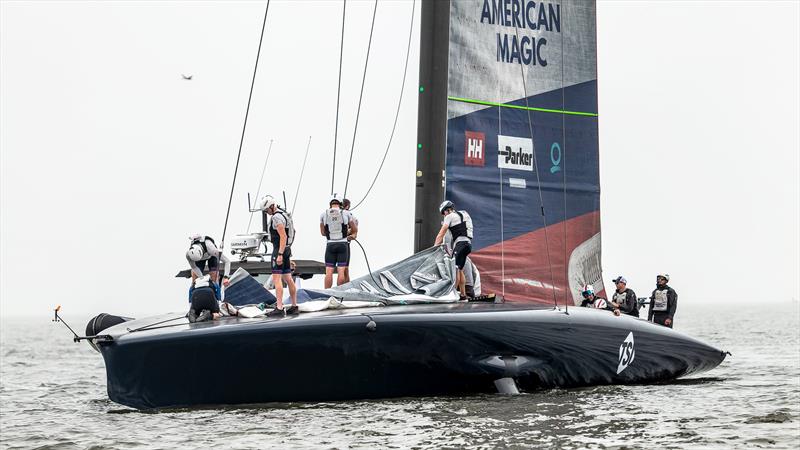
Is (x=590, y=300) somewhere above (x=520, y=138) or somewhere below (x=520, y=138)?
below

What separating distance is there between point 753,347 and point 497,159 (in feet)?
45.4

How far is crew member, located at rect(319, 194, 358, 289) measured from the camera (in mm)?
12812

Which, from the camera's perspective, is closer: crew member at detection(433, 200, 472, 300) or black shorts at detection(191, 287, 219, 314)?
black shorts at detection(191, 287, 219, 314)

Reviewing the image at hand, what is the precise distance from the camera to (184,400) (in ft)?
32.8

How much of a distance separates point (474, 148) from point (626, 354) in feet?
10.3

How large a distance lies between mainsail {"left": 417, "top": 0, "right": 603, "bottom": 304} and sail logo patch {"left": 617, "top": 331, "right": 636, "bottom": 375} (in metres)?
1.81

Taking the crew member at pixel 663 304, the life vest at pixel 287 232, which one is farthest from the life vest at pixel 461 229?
the crew member at pixel 663 304

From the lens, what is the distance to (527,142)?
46.0ft

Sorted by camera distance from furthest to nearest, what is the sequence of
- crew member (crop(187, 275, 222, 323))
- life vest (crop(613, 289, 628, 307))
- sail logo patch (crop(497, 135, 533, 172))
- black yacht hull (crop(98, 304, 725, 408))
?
life vest (crop(613, 289, 628, 307)), sail logo patch (crop(497, 135, 533, 172)), crew member (crop(187, 275, 222, 323)), black yacht hull (crop(98, 304, 725, 408))

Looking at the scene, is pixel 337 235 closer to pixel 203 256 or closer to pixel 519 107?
pixel 203 256

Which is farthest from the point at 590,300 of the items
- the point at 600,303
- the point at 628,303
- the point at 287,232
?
the point at 287,232

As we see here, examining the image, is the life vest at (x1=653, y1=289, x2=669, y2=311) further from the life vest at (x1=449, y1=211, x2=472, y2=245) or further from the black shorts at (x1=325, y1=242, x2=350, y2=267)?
the black shorts at (x1=325, y1=242, x2=350, y2=267)

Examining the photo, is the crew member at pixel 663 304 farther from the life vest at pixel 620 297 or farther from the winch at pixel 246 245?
the winch at pixel 246 245

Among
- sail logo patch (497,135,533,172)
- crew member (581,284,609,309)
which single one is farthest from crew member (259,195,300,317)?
crew member (581,284,609,309)
